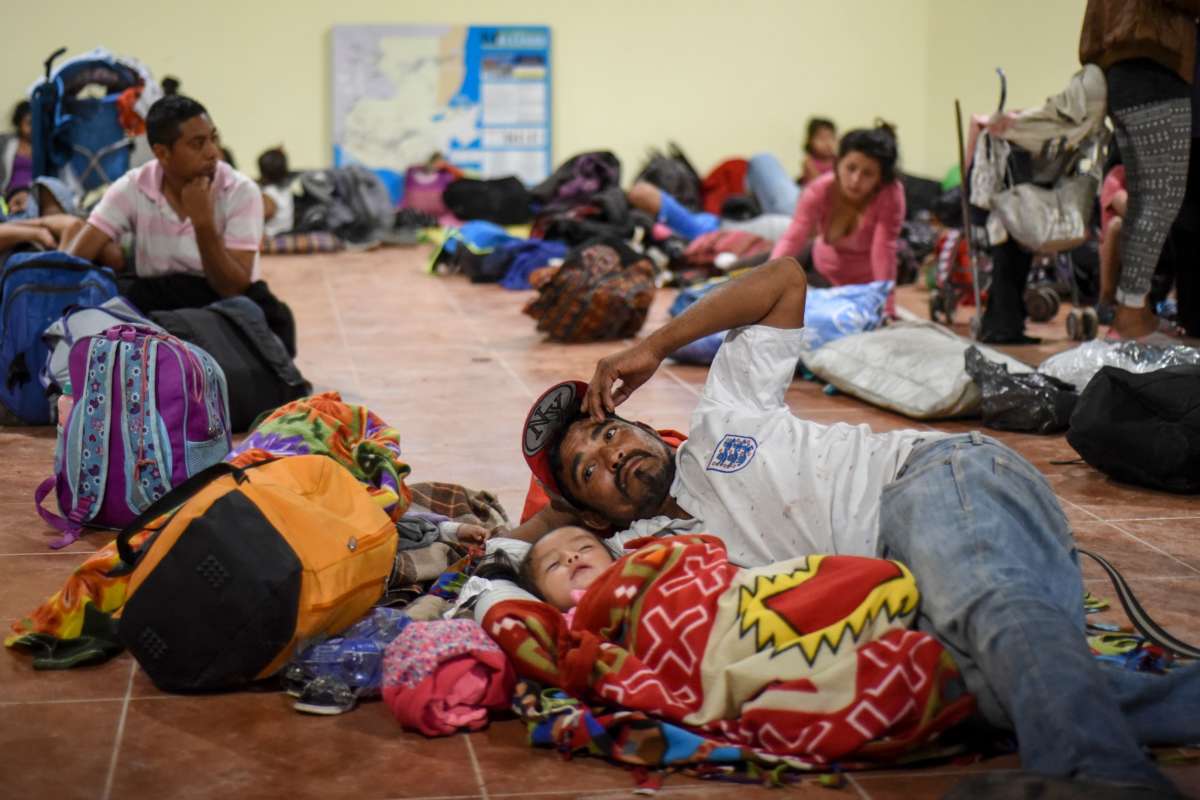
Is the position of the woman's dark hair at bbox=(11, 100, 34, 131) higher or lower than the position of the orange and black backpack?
higher

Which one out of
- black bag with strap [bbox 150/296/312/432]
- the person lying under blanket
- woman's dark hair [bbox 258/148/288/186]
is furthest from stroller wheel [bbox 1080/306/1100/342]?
woman's dark hair [bbox 258/148/288/186]

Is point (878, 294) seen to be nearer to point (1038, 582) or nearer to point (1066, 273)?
point (1066, 273)

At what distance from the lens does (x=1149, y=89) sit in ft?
16.6

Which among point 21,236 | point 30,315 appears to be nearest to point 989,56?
point 21,236

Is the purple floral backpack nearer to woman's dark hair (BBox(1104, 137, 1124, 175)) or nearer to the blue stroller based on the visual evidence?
the blue stroller

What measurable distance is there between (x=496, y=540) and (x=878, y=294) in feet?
10.5

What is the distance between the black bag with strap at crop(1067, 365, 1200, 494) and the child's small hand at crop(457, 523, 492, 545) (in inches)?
65.0

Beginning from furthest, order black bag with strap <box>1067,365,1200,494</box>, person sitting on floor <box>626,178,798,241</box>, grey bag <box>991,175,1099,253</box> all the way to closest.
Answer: person sitting on floor <box>626,178,798,241</box> < grey bag <box>991,175,1099,253</box> < black bag with strap <box>1067,365,1200,494</box>

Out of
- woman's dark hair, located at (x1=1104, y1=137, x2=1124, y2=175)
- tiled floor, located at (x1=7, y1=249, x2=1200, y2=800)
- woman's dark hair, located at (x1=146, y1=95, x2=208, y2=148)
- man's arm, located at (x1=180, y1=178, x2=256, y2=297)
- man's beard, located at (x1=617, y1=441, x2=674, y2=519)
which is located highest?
woman's dark hair, located at (x1=146, y1=95, x2=208, y2=148)

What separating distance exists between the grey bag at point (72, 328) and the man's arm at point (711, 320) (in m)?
1.95

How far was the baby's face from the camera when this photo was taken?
8.20 feet

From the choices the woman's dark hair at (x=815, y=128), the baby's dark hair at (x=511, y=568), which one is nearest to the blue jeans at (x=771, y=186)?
the woman's dark hair at (x=815, y=128)

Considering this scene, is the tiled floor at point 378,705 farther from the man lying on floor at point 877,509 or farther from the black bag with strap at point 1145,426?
the man lying on floor at point 877,509

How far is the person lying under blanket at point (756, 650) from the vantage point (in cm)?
207
